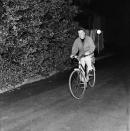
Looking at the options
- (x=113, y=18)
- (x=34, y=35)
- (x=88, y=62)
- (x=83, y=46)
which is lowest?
(x=88, y=62)

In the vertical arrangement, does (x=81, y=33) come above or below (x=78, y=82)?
above

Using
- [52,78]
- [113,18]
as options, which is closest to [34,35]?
[52,78]

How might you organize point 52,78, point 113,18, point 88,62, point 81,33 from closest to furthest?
1. point 81,33
2. point 88,62
3. point 52,78
4. point 113,18

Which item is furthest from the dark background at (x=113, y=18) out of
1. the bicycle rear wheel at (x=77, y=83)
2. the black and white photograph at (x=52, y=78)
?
the bicycle rear wheel at (x=77, y=83)

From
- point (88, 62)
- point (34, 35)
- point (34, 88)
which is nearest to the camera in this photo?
point (88, 62)

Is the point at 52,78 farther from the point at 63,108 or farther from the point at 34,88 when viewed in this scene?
the point at 63,108

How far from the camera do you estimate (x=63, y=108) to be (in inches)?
299

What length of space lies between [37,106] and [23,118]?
108cm

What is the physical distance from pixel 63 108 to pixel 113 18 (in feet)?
101

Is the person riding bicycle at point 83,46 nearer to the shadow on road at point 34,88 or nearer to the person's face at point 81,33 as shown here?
the person's face at point 81,33

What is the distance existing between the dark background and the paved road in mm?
16877

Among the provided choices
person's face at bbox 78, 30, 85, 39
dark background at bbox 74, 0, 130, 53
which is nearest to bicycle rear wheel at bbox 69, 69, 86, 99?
person's face at bbox 78, 30, 85, 39

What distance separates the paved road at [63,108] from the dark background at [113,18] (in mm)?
16877

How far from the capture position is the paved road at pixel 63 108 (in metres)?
6.20
